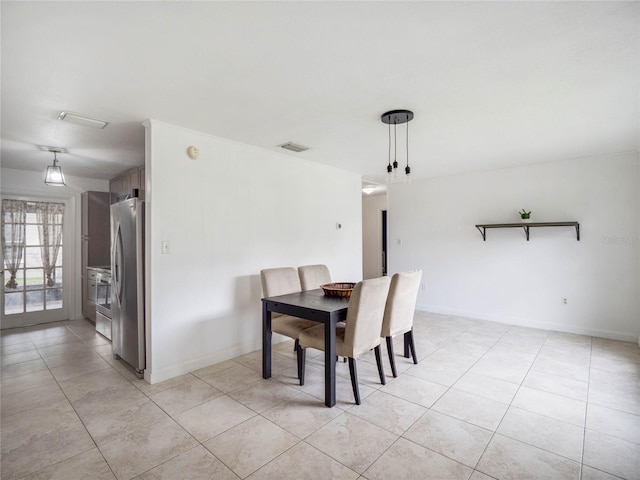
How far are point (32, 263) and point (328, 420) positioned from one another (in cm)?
496

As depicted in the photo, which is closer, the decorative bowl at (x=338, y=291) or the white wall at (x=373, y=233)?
the decorative bowl at (x=338, y=291)

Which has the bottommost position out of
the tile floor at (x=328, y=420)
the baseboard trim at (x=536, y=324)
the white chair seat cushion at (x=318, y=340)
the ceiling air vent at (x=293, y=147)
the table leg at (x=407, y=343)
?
the tile floor at (x=328, y=420)

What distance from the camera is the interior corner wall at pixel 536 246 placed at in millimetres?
3818

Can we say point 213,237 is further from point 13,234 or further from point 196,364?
point 13,234

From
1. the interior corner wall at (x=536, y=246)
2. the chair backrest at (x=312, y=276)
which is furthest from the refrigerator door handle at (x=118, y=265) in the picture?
the interior corner wall at (x=536, y=246)

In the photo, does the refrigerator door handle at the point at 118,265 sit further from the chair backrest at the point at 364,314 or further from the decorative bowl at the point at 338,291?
the chair backrest at the point at 364,314

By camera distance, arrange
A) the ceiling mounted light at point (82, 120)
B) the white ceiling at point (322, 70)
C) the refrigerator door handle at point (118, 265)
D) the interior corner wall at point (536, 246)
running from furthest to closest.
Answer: the interior corner wall at point (536, 246), the refrigerator door handle at point (118, 265), the ceiling mounted light at point (82, 120), the white ceiling at point (322, 70)

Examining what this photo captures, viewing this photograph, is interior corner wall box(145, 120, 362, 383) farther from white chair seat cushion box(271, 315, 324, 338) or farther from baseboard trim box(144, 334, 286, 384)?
white chair seat cushion box(271, 315, 324, 338)

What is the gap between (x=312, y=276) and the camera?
364 cm

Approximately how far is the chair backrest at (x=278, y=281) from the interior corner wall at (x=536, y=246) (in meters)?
2.82

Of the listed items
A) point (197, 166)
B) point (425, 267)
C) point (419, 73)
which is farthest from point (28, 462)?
point (425, 267)

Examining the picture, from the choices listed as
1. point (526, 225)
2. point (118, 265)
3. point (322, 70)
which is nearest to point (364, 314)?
point (322, 70)

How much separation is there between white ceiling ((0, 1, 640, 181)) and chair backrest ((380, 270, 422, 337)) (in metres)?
1.38

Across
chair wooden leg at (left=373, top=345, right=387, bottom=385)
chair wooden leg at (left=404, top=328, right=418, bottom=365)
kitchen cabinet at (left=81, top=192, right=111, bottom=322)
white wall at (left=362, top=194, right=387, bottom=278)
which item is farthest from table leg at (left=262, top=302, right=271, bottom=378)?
white wall at (left=362, top=194, right=387, bottom=278)
